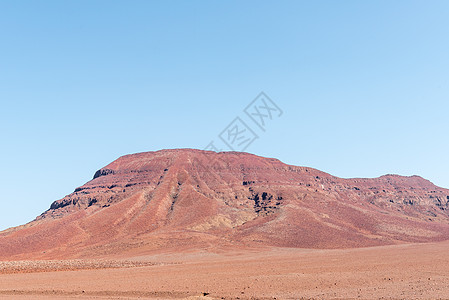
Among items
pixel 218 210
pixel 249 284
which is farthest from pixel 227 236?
pixel 249 284

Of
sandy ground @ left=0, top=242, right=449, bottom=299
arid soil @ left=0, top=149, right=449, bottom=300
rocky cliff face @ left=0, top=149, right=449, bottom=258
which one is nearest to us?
sandy ground @ left=0, top=242, right=449, bottom=299

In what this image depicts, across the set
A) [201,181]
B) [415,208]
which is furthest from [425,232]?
[201,181]

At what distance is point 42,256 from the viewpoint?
305ft

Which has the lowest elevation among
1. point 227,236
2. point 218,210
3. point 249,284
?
point 227,236

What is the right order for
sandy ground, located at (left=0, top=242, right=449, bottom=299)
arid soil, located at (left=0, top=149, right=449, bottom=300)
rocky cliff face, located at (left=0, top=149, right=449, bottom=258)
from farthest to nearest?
rocky cliff face, located at (left=0, top=149, right=449, bottom=258) < arid soil, located at (left=0, top=149, right=449, bottom=300) < sandy ground, located at (left=0, top=242, right=449, bottom=299)

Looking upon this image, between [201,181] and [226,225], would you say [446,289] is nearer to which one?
[226,225]

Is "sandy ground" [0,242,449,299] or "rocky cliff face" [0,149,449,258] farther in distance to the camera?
"rocky cliff face" [0,149,449,258]

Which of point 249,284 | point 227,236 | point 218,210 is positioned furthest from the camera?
point 218,210

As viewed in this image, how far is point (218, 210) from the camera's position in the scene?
124 meters

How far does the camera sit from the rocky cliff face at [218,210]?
10156 cm

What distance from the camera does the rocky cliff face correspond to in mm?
101562

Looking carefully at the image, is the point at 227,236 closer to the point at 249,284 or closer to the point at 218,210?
the point at 218,210

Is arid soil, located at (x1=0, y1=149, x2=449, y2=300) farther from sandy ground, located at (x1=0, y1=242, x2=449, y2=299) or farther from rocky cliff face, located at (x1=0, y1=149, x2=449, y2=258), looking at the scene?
rocky cliff face, located at (x1=0, y1=149, x2=449, y2=258)

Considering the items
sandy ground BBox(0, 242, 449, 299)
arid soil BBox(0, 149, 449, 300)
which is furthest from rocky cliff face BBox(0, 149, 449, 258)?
sandy ground BBox(0, 242, 449, 299)
